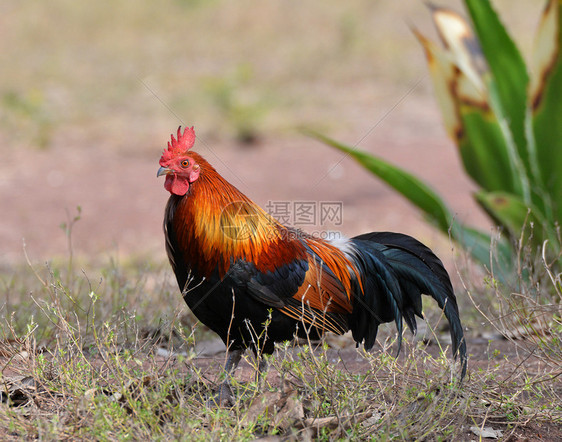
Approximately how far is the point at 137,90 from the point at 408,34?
8.48 m

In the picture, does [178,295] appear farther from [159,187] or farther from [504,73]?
[159,187]

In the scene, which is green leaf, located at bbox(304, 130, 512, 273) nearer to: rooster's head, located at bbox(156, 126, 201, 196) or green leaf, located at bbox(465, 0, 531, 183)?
green leaf, located at bbox(465, 0, 531, 183)

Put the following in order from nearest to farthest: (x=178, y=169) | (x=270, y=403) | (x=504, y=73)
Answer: (x=270, y=403) → (x=178, y=169) → (x=504, y=73)

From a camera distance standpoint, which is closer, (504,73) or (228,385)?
(228,385)

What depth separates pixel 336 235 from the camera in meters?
3.65

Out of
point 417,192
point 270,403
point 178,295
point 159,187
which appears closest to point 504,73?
point 417,192

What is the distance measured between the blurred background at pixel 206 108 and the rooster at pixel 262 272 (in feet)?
2.13

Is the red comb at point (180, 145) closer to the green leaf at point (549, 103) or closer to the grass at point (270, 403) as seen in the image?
the grass at point (270, 403)

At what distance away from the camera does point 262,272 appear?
9.91 feet

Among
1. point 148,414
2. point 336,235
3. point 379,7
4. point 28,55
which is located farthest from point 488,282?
point 379,7

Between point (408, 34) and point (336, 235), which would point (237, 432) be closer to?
point (336, 235)

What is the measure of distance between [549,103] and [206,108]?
822cm

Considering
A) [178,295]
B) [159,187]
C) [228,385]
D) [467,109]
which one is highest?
[467,109]

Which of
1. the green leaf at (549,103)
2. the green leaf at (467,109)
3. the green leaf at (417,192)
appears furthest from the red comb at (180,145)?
the green leaf at (549,103)
